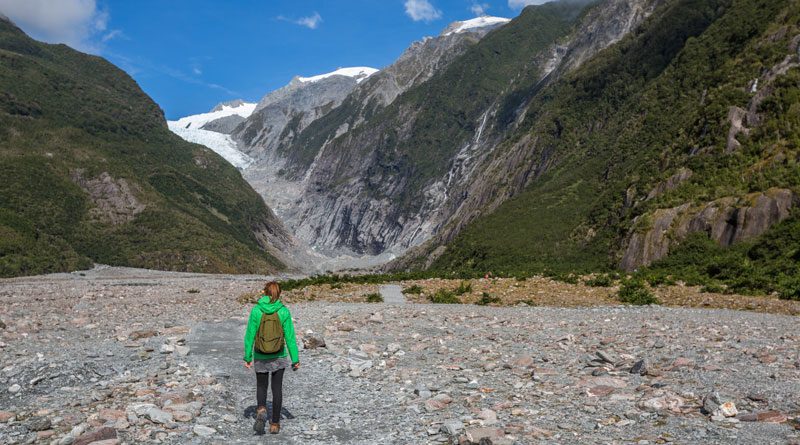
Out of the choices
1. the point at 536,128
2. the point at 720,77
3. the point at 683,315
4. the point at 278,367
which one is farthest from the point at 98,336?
the point at 536,128

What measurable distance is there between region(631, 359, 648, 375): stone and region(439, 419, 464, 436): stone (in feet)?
14.3

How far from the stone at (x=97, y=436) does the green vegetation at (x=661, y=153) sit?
80.7 feet

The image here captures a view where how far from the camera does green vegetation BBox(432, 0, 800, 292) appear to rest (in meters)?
33.8

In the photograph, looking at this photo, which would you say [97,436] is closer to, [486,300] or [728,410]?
[728,410]

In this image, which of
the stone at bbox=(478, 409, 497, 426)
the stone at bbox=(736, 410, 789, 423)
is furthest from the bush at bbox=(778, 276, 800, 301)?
the stone at bbox=(478, 409, 497, 426)

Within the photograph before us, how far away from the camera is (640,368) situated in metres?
11.7

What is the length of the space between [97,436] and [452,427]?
5341 millimetres

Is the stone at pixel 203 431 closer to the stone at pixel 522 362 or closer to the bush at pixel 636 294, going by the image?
the stone at pixel 522 362

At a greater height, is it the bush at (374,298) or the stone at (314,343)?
A: the bush at (374,298)

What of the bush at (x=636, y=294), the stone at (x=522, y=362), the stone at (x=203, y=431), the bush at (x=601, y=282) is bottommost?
the stone at (x=203, y=431)

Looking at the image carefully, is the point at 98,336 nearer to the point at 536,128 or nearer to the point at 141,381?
the point at 141,381

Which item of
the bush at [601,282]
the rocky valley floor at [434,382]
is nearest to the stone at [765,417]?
the rocky valley floor at [434,382]

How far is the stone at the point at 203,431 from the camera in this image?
9.38 metres

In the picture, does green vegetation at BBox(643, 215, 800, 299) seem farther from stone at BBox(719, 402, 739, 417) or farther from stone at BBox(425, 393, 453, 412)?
stone at BBox(425, 393, 453, 412)
